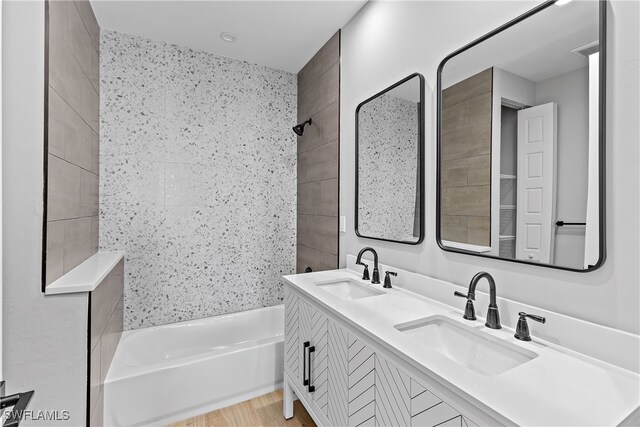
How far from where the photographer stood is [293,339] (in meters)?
1.76

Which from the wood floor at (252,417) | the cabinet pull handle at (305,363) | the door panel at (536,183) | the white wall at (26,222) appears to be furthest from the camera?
the wood floor at (252,417)

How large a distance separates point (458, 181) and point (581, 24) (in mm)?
644

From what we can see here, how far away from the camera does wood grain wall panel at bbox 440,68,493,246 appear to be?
127 cm

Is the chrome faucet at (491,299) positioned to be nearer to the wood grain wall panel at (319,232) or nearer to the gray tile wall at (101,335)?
the wood grain wall panel at (319,232)

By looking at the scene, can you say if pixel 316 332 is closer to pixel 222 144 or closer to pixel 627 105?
pixel 627 105

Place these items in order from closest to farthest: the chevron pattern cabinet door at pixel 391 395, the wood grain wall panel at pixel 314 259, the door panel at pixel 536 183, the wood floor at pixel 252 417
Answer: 1. the chevron pattern cabinet door at pixel 391 395
2. the door panel at pixel 536 183
3. the wood floor at pixel 252 417
4. the wood grain wall panel at pixel 314 259

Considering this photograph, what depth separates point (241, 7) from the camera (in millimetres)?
1992

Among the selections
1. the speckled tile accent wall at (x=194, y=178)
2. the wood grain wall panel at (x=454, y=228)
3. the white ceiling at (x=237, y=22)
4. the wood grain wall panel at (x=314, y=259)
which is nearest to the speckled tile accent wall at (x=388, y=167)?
the wood grain wall panel at (x=454, y=228)

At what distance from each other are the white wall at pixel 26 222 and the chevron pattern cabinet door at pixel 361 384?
1234mm

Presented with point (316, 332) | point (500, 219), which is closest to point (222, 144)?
Answer: point (316, 332)

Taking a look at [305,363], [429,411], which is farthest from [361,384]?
[305,363]

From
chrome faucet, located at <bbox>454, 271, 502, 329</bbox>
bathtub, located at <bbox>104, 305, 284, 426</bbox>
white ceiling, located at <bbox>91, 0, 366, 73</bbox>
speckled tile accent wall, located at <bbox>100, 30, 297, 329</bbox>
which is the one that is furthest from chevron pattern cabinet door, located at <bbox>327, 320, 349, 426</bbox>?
white ceiling, located at <bbox>91, 0, 366, 73</bbox>

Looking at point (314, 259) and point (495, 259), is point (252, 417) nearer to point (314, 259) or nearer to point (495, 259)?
point (314, 259)

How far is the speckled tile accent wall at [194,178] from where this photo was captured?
90.0 inches
